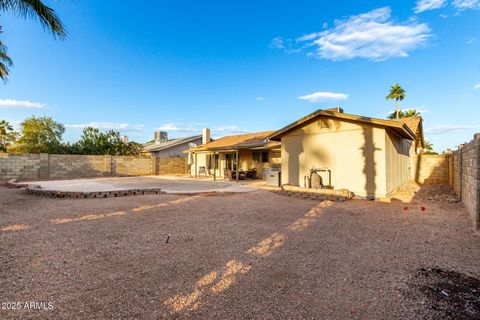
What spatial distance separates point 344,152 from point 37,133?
36678mm

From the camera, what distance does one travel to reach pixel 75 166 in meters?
19.0

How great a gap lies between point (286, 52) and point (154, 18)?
897 centimetres

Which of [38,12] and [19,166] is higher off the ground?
[38,12]

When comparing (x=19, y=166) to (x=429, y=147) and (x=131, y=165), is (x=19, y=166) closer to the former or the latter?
(x=131, y=165)

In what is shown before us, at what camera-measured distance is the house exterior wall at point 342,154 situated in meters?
8.76

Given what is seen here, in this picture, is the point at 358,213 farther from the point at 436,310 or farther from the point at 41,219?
the point at 41,219

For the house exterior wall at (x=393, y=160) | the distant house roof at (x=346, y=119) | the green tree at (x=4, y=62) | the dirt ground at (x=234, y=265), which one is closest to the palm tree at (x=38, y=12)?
the dirt ground at (x=234, y=265)

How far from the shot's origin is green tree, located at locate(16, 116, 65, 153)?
26.3 meters

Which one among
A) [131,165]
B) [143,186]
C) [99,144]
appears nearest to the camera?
[143,186]

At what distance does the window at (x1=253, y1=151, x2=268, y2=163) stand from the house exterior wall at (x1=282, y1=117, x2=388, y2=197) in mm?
6155

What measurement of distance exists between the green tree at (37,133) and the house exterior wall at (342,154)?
26780 millimetres

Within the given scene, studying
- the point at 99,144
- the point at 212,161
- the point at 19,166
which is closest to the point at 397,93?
the point at 212,161

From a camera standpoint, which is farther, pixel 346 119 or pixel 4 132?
pixel 4 132

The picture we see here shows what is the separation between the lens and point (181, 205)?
7.68 m
